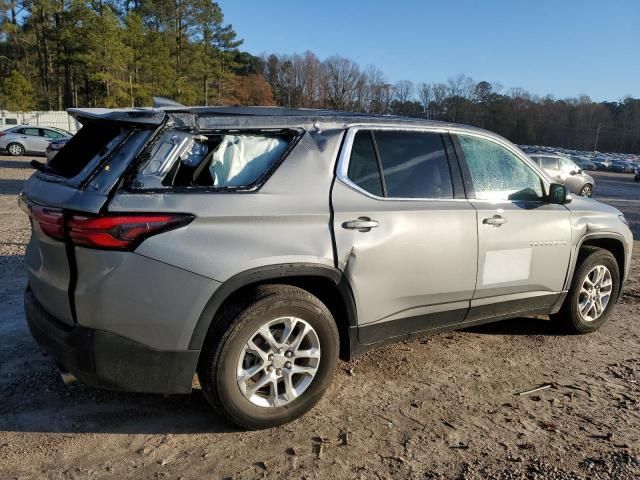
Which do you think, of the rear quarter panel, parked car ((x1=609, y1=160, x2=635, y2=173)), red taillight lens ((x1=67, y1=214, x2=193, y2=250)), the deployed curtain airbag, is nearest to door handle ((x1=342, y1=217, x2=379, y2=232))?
the rear quarter panel

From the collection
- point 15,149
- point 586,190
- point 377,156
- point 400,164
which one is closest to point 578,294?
point 400,164

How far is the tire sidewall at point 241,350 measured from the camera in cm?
298

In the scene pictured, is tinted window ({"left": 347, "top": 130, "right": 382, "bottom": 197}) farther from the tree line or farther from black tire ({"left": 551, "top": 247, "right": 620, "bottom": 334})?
the tree line

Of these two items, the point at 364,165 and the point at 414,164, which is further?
the point at 414,164

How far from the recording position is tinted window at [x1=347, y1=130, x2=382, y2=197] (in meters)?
3.47

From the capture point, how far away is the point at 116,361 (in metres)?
2.82

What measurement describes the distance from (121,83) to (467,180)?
41876 millimetres

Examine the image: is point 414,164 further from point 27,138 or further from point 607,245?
point 27,138

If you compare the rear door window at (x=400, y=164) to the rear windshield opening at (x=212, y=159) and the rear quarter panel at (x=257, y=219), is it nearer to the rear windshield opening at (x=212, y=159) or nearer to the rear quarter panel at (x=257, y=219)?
the rear quarter panel at (x=257, y=219)

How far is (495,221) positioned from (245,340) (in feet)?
6.79

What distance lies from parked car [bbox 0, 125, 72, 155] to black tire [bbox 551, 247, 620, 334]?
2539 centimetres

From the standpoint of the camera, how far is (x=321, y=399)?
3576 mm

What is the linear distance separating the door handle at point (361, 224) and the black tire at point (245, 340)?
1.55ft

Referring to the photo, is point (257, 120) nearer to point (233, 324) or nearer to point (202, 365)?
point (233, 324)
